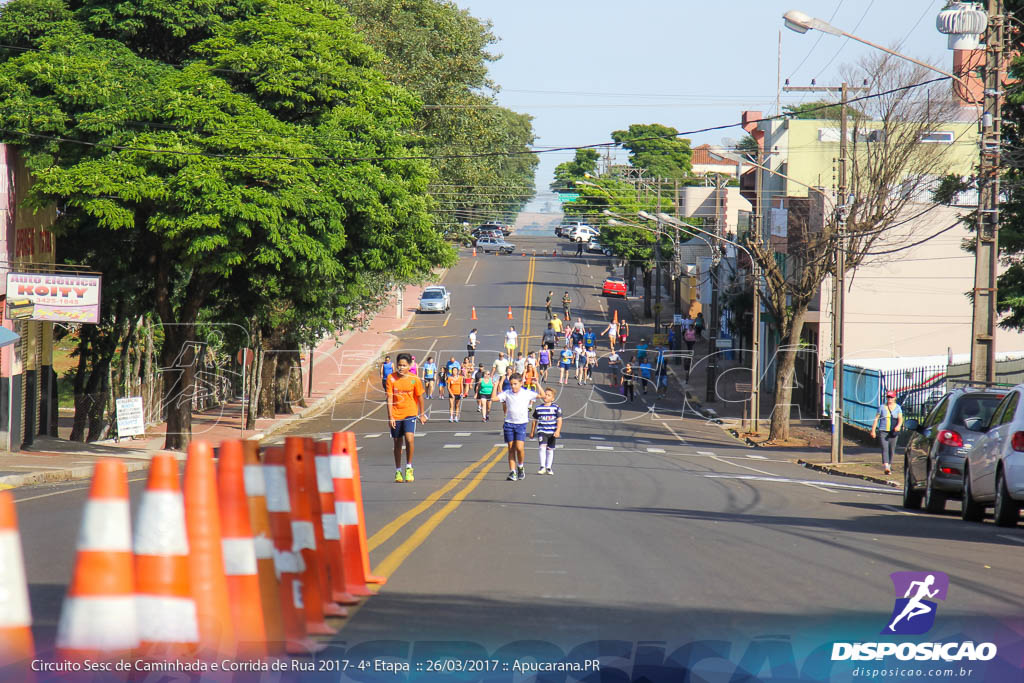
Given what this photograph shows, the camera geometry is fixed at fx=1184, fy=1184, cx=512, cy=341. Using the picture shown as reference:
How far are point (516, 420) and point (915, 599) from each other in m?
11.4

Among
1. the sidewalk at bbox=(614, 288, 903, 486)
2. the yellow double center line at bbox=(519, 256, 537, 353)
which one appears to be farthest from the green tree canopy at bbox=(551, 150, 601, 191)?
the sidewalk at bbox=(614, 288, 903, 486)

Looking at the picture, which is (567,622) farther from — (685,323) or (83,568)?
(685,323)

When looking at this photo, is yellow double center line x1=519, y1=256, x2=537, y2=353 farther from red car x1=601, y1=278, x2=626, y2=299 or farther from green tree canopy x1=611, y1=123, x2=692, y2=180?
green tree canopy x1=611, y1=123, x2=692, y2=180

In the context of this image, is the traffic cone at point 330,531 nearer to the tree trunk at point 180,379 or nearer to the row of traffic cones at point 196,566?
the row of traffic cones at point 196,566

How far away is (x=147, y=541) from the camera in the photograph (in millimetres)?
5039

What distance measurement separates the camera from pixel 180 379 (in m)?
30.0

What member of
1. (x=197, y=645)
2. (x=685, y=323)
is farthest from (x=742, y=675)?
(x=685, y=323)

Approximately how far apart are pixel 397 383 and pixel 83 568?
38.9 feet

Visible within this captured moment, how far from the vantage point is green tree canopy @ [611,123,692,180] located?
4978 inches

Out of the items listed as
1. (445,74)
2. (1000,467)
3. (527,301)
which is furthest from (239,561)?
(527,301)

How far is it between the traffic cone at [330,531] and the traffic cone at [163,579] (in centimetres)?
191

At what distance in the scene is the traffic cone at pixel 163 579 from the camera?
196 inches

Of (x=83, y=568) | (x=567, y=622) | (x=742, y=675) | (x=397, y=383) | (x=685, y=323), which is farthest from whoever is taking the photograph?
(x=685, y=323)

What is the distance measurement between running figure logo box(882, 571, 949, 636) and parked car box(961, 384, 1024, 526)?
4.11 metres
